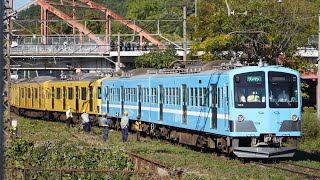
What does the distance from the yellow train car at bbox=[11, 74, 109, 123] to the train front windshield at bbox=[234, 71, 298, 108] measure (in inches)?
716

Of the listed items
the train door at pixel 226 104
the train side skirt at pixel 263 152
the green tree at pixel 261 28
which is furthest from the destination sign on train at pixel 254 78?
the green tree at pixel 261 28

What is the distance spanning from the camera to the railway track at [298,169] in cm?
1501

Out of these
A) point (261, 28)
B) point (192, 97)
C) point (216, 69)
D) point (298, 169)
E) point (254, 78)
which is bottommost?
point (298, 169)

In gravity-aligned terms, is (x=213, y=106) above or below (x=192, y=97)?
below

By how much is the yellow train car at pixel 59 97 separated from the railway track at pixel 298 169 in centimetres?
1910

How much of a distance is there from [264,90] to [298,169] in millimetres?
2496

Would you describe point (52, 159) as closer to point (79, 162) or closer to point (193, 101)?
point (79, 162)

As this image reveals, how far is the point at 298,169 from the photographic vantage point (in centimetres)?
1673

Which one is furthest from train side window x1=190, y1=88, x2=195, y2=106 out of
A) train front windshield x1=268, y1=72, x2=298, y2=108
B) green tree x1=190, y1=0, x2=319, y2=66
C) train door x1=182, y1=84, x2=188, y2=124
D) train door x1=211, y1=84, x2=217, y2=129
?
green tree x1=190, y1=0, x2=319, y2=66

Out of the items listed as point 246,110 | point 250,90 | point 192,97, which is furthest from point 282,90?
point 192,97

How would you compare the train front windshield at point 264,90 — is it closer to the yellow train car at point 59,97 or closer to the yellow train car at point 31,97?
the yellow train car at point 59,97

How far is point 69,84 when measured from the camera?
4034cm

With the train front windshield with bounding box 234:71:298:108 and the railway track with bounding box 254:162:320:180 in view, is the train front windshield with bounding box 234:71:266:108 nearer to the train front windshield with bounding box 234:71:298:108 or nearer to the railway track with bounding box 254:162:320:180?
the train front windshield with bounding box 234:71:298:108

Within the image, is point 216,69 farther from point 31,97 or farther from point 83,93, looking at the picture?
point 31,97
